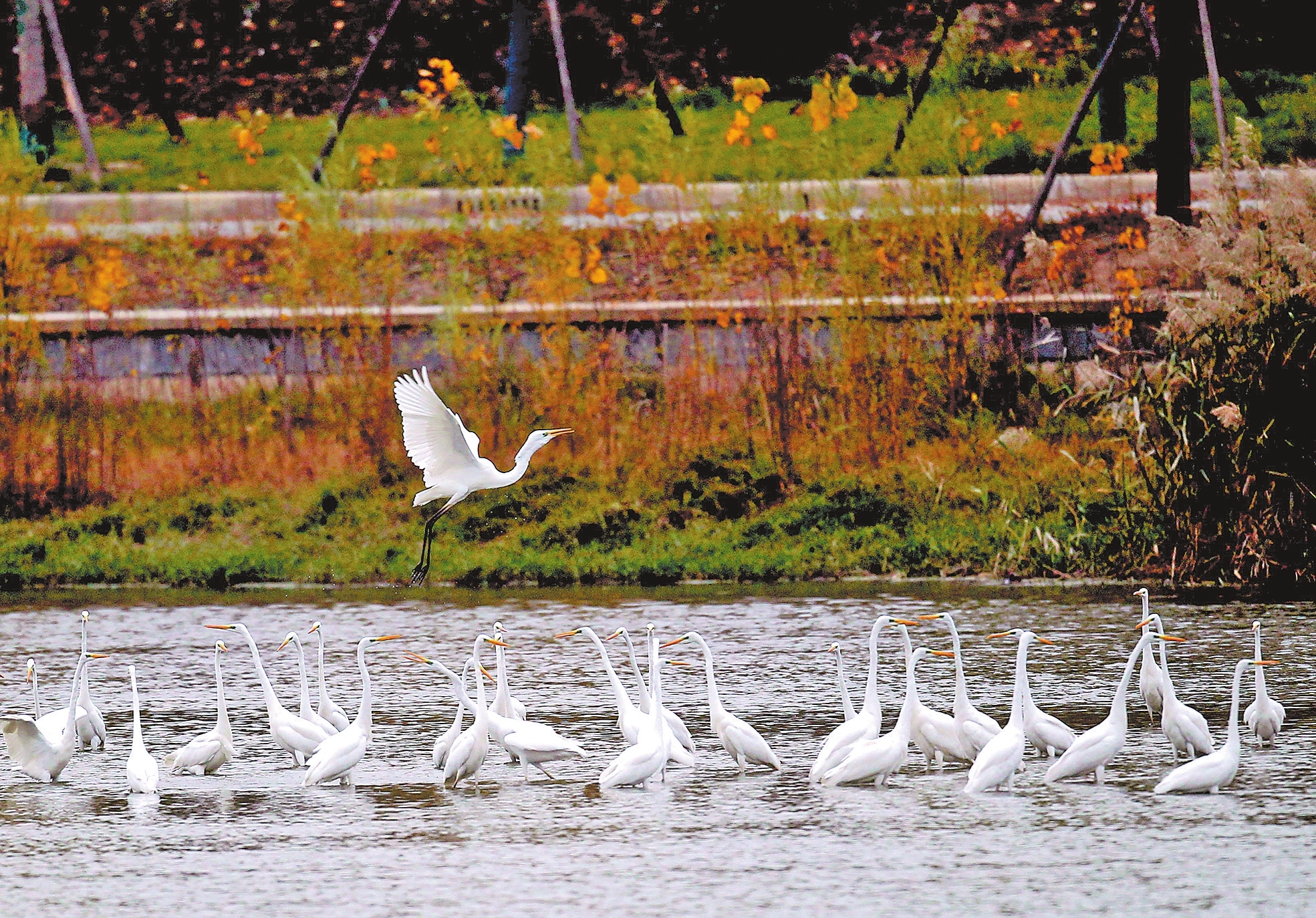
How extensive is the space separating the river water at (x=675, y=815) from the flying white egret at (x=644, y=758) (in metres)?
0.07

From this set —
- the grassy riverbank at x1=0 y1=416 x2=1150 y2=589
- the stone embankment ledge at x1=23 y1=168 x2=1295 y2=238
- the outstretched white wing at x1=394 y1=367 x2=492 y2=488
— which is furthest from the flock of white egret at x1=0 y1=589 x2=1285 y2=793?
the stone embankment ledge at x1=23 y1=168 x2=1295 y2=238

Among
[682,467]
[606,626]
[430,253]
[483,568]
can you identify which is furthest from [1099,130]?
[606,626]

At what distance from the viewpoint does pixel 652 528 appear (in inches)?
460

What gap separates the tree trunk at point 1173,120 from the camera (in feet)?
42.1

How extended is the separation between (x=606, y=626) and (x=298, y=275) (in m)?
4.45

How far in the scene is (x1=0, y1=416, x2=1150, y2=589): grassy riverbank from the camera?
432 inches

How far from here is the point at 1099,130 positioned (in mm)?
18156

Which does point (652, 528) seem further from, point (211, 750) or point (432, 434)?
point (211, 750)

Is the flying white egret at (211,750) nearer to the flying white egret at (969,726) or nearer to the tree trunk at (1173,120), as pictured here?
the flying white egret at (969,726)

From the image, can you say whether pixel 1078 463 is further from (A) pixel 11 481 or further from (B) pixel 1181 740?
(A) pixel 11 481

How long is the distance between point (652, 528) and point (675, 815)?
18.7 ft

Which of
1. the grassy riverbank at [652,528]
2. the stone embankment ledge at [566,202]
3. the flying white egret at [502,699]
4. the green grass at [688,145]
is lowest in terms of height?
the grassy riverbank at [652,528]

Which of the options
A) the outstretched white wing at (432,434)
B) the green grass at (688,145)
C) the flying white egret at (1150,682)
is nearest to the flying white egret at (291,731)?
the outstretched white wing at (432,434)

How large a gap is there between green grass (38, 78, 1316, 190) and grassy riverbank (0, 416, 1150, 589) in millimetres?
2068
